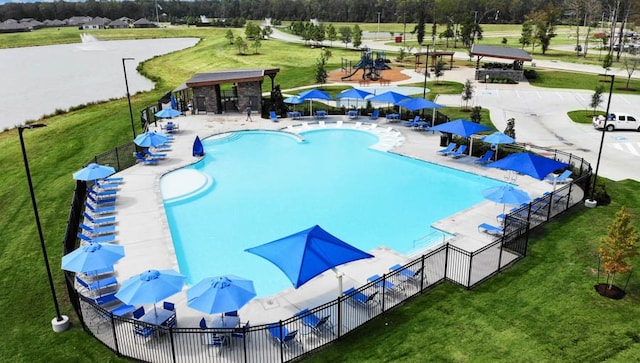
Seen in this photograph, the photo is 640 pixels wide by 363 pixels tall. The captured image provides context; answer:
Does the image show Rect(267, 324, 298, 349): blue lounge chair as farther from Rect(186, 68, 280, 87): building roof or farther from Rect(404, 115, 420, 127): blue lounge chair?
Rect(186, 68, 280, 87): building roof

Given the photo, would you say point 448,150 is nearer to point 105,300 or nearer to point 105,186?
point 105,186

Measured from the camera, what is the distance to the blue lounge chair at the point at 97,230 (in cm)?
1986

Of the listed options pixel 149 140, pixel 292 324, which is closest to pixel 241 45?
pixel 149 140

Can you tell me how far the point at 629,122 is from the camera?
1400 inches

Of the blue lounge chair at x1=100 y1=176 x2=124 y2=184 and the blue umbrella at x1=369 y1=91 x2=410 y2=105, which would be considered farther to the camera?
the blue umbrella at x1=369 y1=91 x2=410 y2=105

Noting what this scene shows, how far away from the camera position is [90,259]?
15.4 metres

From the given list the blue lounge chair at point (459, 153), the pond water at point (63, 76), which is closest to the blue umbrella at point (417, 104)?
the blue lounge chair at point (459, 153)

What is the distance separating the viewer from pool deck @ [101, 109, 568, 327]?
50.4 feet

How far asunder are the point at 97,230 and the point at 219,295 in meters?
10.0

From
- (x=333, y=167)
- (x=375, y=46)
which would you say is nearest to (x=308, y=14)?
(x=375, y=46)

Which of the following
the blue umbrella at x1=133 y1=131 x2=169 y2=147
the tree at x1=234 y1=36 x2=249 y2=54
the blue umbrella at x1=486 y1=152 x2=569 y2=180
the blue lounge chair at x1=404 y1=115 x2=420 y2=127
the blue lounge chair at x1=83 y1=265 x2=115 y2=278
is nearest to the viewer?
the blue lounge chair at x1=83 y1=265 x2=115 y2=278

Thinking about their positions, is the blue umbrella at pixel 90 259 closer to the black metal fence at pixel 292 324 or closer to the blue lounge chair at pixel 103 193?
the black metal fence at pixel 292 324

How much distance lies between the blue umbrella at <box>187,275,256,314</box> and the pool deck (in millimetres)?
1563

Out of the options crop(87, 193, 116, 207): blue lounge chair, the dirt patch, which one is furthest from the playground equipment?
crop(87, 193, 116, 207): blue lounge chair
